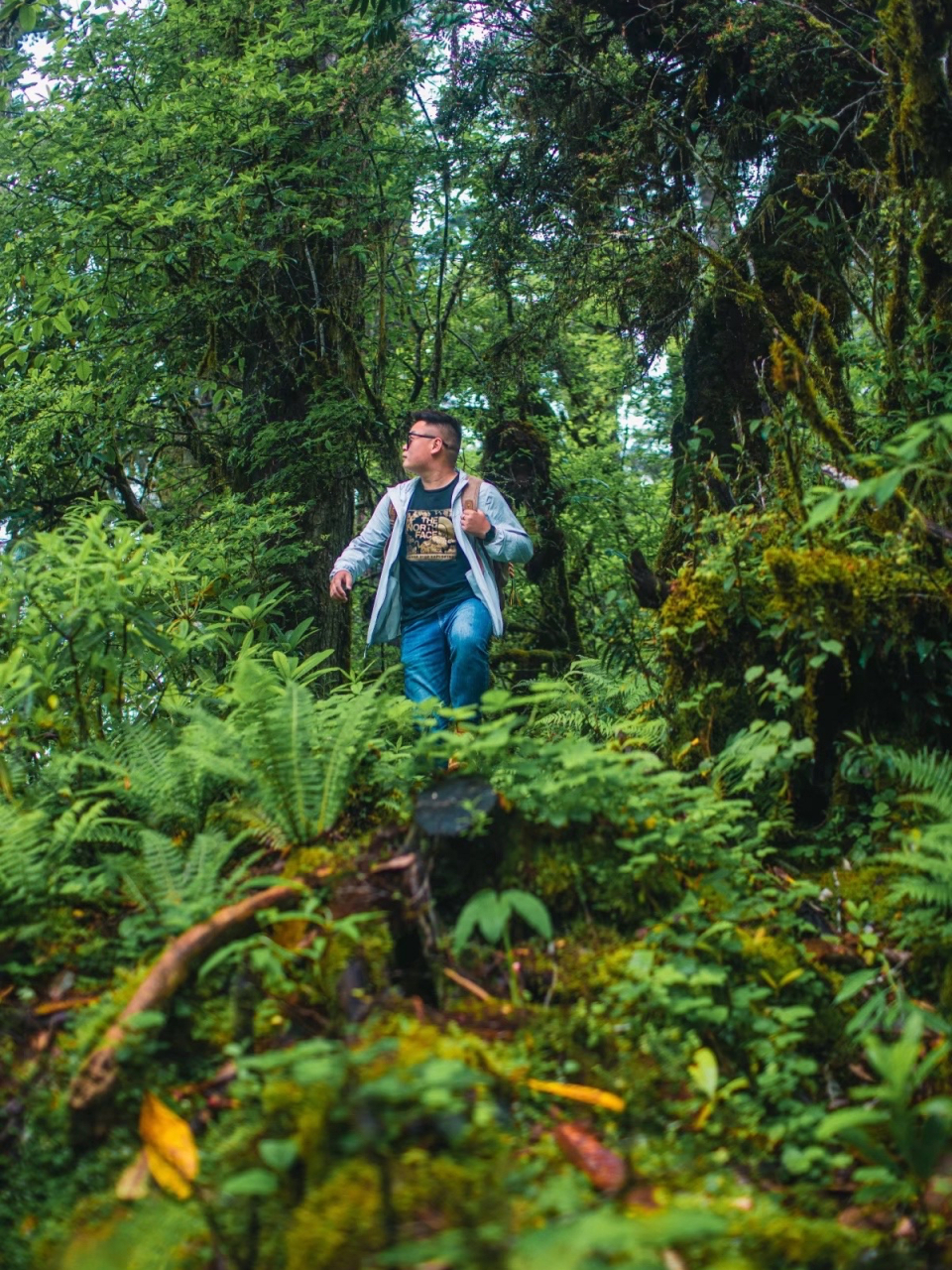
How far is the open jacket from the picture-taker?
665 cm

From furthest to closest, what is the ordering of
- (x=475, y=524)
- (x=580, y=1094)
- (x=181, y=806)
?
(x=475, y=524) < (x=181, y=806) < (x=580, y=1094)

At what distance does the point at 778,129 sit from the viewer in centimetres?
868

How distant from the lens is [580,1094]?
2.83m

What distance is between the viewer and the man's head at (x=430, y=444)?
690cm

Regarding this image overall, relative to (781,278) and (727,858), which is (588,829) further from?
(781,278)

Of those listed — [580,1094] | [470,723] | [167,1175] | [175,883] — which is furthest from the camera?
[470,723]

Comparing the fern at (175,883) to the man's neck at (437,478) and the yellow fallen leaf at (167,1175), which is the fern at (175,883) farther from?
the man's neck at (437,478)

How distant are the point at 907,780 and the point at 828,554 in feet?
3.28

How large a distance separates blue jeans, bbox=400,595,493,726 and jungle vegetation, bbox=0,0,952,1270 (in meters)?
0.75

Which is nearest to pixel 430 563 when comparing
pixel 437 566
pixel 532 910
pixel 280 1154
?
pixel 437 566

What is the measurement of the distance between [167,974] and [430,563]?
4070 mm

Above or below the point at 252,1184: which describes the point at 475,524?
above

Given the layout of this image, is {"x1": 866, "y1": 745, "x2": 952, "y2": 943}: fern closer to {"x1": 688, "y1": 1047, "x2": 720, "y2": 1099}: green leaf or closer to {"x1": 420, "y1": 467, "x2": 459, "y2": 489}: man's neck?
{"x1": 688, "y1": 1047, "x2": 720, "y2": 1099}: green leaf

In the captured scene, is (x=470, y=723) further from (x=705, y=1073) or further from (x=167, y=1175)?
(x=167, y=1175)
